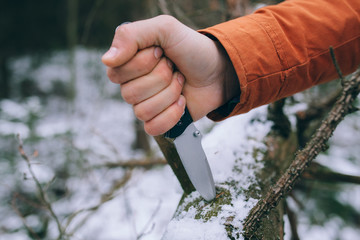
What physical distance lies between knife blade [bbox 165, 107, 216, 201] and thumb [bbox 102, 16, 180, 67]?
0.34 m

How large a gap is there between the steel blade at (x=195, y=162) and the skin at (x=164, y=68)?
8 cm

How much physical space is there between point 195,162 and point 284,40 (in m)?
0.66

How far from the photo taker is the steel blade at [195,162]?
0.87 m

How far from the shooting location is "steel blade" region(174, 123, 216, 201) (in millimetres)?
873

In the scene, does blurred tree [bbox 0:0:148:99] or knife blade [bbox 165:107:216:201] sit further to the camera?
blurred tree [bbox 0:0:148:99]

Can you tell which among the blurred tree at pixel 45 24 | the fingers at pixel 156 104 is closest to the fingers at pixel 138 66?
the fingers at pixel 156 104

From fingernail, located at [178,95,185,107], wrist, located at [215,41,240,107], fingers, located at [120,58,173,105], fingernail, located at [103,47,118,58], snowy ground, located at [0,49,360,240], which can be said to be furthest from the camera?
snowy ground, located at [0,49,360,240]

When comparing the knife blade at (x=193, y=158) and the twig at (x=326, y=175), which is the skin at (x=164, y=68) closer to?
the knife blade at (x=193, y=158)

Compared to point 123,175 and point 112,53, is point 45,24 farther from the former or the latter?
point 112,53

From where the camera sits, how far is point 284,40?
95cm

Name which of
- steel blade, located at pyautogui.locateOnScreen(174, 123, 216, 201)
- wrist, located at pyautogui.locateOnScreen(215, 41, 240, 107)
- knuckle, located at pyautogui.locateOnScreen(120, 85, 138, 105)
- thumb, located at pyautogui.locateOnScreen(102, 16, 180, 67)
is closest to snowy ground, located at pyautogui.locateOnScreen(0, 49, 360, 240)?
steel blade, located at pyautogui.locateOnScreen(174, 123, 216, 201)

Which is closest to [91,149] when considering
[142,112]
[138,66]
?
[142,112]

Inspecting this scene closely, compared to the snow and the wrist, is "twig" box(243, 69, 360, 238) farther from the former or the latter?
the wrist

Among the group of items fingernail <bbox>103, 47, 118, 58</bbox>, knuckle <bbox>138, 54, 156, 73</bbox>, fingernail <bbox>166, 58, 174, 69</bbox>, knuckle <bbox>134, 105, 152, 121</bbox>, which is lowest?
knuckle <bbox>134, 105, 152, 121</bbox>
